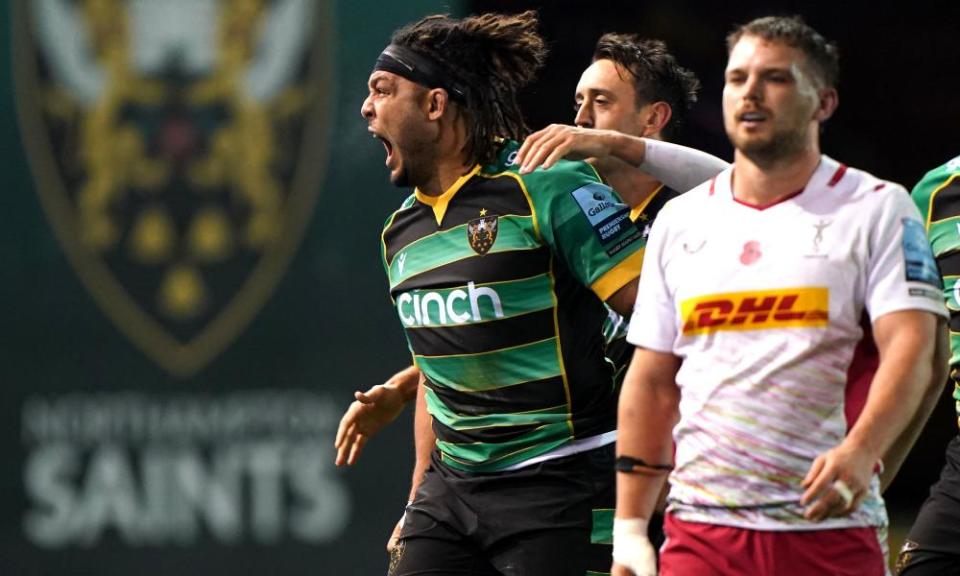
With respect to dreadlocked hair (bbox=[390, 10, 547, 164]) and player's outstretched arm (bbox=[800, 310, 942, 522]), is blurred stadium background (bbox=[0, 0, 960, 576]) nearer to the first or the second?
dreadlocked hair (bbox=[390, 10, 547, 164])

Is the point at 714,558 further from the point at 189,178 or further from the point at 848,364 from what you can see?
the point at 189,178

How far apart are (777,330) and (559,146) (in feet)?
3.00

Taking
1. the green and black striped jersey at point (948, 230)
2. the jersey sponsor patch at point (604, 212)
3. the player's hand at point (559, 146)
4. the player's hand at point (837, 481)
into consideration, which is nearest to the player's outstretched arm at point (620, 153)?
the player's hand at point (559, 146)

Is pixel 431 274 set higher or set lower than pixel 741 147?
lower

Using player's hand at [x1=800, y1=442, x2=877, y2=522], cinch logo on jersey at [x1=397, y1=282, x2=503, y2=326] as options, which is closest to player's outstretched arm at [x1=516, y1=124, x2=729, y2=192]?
cinch logo on jersey at [x1=397, y1=282, x2=503, y2=326]

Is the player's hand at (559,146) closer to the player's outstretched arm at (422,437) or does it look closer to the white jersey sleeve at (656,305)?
the white jersey sleeve at (656,305)

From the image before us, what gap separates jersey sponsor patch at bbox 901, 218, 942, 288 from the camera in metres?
3.66

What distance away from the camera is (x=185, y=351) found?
9.13 meters

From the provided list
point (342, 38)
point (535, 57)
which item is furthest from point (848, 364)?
point (342, 38)

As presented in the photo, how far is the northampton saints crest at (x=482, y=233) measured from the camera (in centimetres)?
486

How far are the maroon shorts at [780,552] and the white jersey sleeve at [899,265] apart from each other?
49 cm

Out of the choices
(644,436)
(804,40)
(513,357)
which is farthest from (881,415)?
(513,357)

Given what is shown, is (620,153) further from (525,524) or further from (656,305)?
(525,524)

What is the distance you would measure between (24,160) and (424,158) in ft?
15.2
